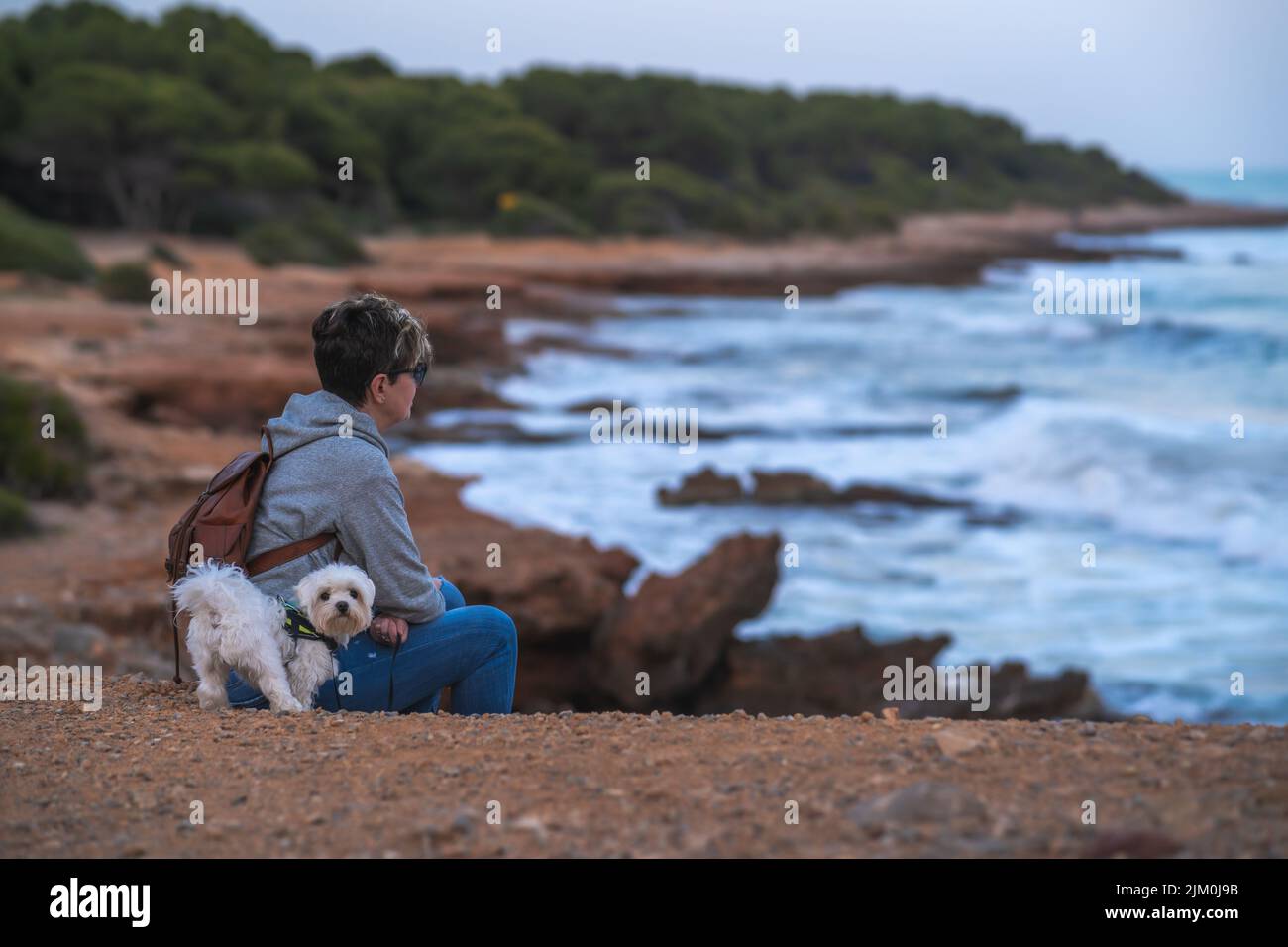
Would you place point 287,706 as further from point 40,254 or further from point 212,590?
point 40,254

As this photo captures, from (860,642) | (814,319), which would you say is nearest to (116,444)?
(860,642)

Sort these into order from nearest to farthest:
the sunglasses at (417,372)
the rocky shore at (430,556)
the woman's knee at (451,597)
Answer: the sunglasses at (417,372), the woman's knee at (451,597), the rocky shore at (430,556)

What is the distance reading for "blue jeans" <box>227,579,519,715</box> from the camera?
13.9 feet

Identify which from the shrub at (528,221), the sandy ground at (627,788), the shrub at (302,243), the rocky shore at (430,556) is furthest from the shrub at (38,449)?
the shrub at (528,221)

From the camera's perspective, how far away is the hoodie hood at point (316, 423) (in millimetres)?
3982

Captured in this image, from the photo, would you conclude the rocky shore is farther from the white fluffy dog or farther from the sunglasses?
the sunglasses

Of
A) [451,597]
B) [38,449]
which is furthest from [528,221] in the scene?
[451,597]

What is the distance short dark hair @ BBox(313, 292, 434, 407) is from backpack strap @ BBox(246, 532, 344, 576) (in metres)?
0.44

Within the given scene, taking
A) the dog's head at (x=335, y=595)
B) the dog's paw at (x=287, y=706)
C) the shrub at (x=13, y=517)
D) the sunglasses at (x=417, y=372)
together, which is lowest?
the shrub at (x=13, y=517)

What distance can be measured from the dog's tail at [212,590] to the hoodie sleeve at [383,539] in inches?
12.5

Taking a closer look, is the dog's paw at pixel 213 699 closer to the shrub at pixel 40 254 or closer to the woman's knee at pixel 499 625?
the woman's knee at pixel 499 625

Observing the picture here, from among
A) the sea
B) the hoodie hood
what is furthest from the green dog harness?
the sea

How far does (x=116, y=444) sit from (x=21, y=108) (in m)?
30.3
